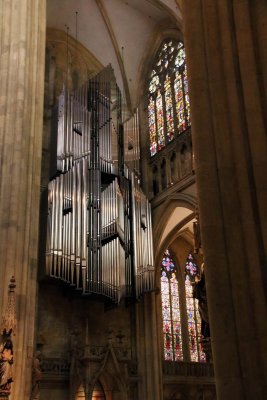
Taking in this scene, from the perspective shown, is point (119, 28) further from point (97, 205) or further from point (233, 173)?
point (233, 173)

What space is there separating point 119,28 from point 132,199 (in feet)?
22.3

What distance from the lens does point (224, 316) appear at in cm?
499

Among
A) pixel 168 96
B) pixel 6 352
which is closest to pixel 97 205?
pixel 168 96

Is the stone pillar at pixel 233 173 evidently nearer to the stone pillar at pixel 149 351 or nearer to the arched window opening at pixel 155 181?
the stone pillar at pixel 149 351

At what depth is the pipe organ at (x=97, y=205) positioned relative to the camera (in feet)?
48.2

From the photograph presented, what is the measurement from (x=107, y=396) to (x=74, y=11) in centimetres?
1265

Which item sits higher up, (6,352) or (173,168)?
(173,168)

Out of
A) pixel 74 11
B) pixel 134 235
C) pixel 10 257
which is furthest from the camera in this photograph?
pixel 74 11

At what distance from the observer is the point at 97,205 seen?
15773 mm

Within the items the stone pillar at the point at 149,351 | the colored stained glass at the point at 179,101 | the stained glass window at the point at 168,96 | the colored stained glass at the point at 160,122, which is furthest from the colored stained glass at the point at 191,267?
the colored stained glass at the point at 179,101

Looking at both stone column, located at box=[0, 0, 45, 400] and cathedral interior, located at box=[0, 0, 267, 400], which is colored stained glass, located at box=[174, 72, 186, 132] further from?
stone column, located at box=[0, 0, 45, 400]

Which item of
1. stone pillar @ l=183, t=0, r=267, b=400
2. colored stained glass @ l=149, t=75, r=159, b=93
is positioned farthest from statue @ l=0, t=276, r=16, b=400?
colored stained glass @ l=149, t=75, r=159, b=93

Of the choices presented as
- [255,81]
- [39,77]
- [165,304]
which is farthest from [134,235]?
[255,81]

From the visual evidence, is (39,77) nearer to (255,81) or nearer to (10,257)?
(10,257)
